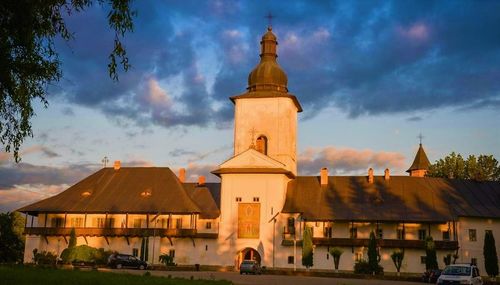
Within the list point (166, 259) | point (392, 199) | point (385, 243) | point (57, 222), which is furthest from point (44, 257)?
point (392, 199)

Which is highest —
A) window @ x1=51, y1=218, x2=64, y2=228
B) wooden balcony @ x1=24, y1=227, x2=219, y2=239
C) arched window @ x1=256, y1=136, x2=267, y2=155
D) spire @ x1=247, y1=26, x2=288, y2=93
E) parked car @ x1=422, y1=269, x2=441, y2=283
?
spire @ x1=247, y1=26, x2=288, y2=93

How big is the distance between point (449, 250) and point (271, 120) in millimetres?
19692

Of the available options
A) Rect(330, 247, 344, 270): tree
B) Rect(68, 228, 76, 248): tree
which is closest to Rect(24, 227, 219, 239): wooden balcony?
Rect(68, 228, 76, 248): tree

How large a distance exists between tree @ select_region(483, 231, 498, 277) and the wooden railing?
2592 mm

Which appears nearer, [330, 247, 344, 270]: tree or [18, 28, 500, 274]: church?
[330, 247, 344, 270]: tree

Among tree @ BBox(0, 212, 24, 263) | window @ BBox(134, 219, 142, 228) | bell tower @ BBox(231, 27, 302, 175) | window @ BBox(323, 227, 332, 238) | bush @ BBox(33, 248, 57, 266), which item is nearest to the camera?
bush @ BBox(33, 248, 57, 266)

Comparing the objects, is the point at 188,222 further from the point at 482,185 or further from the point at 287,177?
the point at 482,185

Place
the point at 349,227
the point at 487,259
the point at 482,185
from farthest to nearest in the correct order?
the point at 482,185 < the point at 349,227 < the point at 487,259

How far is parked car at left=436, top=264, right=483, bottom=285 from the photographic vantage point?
26031 millimetres

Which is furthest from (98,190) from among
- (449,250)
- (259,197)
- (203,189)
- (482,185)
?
→ (482,185)

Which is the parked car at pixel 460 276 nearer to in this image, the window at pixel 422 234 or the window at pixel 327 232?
the window at pixel 422 234

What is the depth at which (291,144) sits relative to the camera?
5988cm

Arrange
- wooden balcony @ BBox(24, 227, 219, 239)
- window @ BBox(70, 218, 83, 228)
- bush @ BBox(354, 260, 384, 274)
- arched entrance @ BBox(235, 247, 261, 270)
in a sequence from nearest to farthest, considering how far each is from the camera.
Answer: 1. bush @ BBox(354, 260, 384, 274)
2. arched entrance @ BBox(235, 247, 261, 270)
3. wooden balcony @ BBox(24, 227, 219, 239)
4. window @ BBox(70, 218, 83, 228)

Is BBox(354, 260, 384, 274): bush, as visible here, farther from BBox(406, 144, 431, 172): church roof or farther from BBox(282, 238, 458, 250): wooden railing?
BBox(406, 144, 431, 172): church roof
